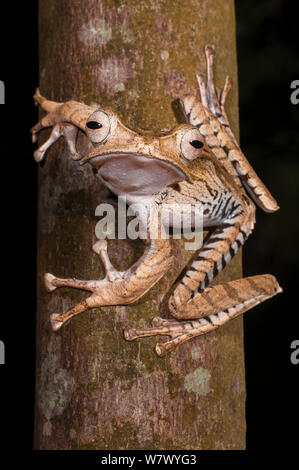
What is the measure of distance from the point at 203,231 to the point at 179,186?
0.18 meters

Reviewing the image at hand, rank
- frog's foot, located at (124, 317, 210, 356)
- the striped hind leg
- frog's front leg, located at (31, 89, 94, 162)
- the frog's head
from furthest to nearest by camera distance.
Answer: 1. the striped hind leg
2. frog's front leg, located at (31, 89, 94, 162)
3. frog's foot, located at (124, 317, 210, 356)
4. the frog's head

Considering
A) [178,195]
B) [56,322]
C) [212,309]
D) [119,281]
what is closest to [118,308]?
[119,281]

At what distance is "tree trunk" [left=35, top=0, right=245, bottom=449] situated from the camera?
70.1 inches

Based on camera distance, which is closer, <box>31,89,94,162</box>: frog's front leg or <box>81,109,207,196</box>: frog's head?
<box>81,109,207,196</box>: frog's head

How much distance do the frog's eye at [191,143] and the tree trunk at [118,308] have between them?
0.65 feet

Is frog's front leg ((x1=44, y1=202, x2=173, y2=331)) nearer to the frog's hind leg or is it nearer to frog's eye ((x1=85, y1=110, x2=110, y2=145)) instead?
the frog's hind leg

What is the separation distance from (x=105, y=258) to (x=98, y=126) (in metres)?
0.41

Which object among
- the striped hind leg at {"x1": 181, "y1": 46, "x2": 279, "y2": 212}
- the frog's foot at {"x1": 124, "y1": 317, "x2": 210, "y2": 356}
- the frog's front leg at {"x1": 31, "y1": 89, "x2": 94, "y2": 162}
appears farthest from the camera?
the striped hind leg at {"x1": 181, "y1": 46, "x2": 279, "y2": 212}

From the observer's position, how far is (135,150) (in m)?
1.67

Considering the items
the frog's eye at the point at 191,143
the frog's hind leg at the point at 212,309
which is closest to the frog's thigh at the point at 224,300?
the frog's hind leg at the point at 212,309

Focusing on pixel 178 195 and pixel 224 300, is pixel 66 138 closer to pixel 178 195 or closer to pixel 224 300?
Result: pixel 178 195

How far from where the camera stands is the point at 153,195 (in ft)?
6.43

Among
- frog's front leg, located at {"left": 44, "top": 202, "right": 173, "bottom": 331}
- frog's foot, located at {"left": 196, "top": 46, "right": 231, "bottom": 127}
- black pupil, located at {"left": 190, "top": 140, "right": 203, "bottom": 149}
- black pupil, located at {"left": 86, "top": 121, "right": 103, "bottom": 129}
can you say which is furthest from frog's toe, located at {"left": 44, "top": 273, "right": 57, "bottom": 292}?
frog's foot, located at {"left": 196, "top": 46, "right": 231, "bottom": 127}

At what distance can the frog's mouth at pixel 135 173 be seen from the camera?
1.71 metres
